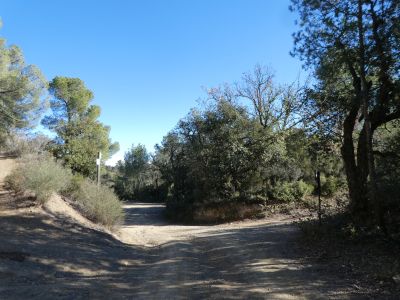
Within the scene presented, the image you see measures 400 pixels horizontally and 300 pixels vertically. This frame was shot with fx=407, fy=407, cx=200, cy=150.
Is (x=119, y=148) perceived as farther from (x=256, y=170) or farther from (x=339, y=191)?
(x=339, y=191)

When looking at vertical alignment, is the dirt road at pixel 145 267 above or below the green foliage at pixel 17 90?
below

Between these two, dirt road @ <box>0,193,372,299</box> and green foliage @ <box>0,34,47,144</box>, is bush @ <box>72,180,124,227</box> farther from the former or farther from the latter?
green foliage @ <box>0,34,47,144</box>

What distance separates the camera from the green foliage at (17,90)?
933 inches

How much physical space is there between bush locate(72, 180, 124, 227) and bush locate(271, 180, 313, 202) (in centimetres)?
1273

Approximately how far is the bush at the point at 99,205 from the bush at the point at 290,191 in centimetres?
1273

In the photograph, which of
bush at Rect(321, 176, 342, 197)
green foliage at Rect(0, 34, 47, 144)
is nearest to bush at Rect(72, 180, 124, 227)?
green foliage at Rect(0, 34, 47, 144)

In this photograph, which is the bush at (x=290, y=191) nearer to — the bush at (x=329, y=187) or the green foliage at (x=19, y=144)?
the bush at (x=329, y=187)

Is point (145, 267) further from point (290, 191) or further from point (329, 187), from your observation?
point (329, 187)

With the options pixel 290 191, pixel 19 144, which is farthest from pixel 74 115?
pixel 290 191

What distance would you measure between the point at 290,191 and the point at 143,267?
1926 centimetres

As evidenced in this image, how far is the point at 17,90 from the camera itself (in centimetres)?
2438

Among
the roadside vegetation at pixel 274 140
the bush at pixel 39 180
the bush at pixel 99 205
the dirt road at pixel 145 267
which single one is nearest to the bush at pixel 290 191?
the roadside vegetation at pixel 274 140

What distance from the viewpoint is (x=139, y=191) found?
6562cm

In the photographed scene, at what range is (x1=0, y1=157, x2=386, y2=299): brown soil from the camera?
25.3 feet
